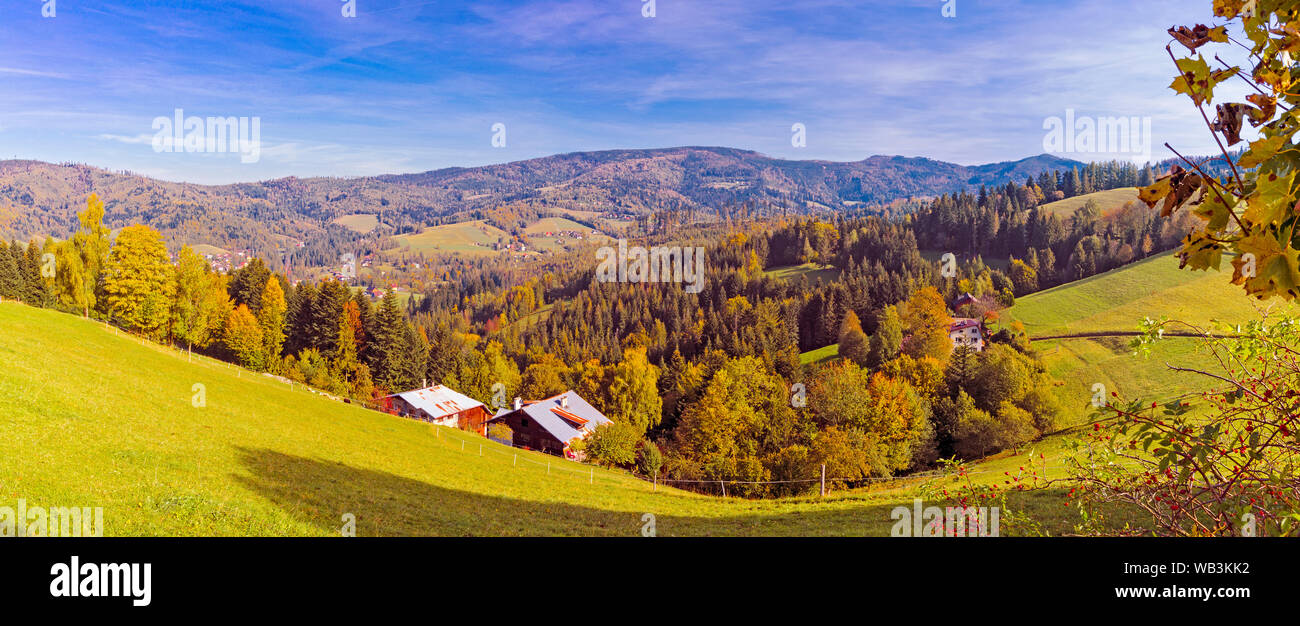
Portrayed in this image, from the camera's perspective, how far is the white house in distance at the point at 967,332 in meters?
81.3

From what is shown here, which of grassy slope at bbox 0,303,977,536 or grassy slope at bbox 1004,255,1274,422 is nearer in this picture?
grassy slope at bbox 0,303,977,536

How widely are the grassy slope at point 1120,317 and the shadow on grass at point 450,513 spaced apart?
43.7 meters

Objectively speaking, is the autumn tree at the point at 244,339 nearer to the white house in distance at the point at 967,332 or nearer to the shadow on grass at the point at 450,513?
the shadow on grass at the point at 450,513

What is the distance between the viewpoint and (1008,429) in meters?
51.5

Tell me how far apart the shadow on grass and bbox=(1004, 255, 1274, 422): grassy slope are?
143 ft

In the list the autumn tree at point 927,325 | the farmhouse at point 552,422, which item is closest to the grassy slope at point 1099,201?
the autumn tree at point 927,325

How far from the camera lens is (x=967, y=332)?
83438 mm

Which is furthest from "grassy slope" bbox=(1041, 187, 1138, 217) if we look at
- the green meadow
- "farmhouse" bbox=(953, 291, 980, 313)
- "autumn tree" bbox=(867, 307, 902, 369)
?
the green meadow

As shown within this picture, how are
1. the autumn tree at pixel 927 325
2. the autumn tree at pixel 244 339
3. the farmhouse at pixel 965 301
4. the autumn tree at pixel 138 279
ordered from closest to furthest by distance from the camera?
the autumn tree at pixel 138 279, the autumn tree at pixel 244 339, the autumn tree at pixel 927 325, the farmhouse at pixel 965 301

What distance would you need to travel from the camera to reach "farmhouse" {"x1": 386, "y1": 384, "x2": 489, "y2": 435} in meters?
59.6

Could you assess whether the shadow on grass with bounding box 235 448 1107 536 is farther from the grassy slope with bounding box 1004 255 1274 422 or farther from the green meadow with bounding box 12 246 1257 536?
the grassy slope with bounding box 1004 255 1274 422

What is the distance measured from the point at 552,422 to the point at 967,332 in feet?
196
